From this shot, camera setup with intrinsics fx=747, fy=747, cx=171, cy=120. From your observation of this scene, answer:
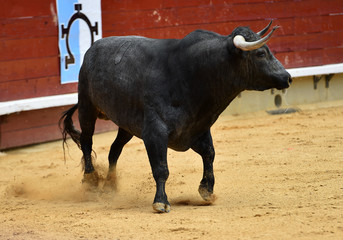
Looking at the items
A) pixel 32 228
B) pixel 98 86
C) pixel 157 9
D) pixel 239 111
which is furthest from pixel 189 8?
pixel 32 228

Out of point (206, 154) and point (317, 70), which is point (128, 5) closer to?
point (317, 70)

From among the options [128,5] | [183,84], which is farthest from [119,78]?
[128,5]

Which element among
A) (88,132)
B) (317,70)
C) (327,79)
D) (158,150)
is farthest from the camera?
(327,79)

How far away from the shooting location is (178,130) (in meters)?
5.10

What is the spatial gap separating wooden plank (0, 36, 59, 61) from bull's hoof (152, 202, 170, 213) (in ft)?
10.6

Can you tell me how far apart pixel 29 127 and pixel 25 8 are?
1.22 m

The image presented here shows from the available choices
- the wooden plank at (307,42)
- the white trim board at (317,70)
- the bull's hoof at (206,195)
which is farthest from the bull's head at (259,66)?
the wooden plank at (307,42)

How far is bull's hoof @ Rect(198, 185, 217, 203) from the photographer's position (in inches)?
208

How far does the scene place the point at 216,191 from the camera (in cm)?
568

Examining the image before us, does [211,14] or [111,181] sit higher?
[211,14]

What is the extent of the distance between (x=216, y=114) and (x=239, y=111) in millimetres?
4109

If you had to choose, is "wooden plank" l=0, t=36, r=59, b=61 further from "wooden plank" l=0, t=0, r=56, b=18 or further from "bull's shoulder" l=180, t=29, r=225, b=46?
"bull's shoulder" l=180, t=29, r=225, b=46

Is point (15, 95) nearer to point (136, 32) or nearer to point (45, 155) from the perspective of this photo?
point (45, 155)

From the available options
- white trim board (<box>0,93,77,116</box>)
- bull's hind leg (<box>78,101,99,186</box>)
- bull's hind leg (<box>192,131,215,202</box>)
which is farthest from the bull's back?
white trim board (<box>0,93,77,116</box>)
